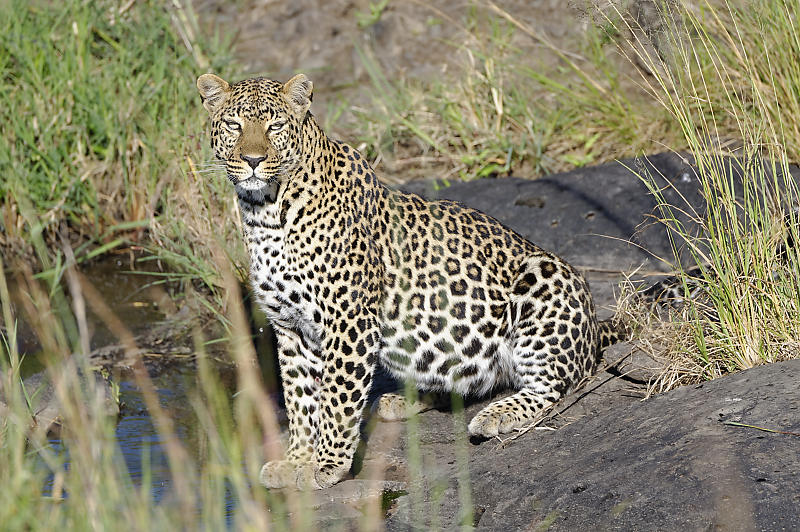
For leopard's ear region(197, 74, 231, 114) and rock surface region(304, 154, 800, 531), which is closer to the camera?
rock surface region(304, 154, 800, 531)

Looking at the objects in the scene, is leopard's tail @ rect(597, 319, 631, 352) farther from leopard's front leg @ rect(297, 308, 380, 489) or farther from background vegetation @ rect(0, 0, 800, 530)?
leopard's front leg @ rect(297, 308, 380, 489)

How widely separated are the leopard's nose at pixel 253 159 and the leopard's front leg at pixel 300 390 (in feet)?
3.51

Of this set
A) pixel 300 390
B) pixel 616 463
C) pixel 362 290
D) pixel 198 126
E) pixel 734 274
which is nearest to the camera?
pixel 616 463

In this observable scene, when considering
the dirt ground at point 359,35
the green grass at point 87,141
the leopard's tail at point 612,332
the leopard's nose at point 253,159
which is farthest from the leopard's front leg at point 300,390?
the dirt ground at point 359,35

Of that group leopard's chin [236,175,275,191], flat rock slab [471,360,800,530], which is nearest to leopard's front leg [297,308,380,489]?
flat rock slab [471,360,800,530]

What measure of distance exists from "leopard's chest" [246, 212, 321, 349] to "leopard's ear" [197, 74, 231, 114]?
2.42 feet

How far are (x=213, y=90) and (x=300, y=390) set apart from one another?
1.84 metres

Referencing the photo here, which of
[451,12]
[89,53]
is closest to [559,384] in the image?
[89,53]

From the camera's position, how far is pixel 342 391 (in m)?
6.17

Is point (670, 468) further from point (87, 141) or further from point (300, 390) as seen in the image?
point (87, 141)

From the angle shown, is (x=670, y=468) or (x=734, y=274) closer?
(x=670, y=468)

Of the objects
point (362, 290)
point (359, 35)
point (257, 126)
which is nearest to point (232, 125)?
point (257, 126)

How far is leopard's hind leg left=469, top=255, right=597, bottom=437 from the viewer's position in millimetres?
6637

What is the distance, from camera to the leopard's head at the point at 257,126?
5.93 meters
